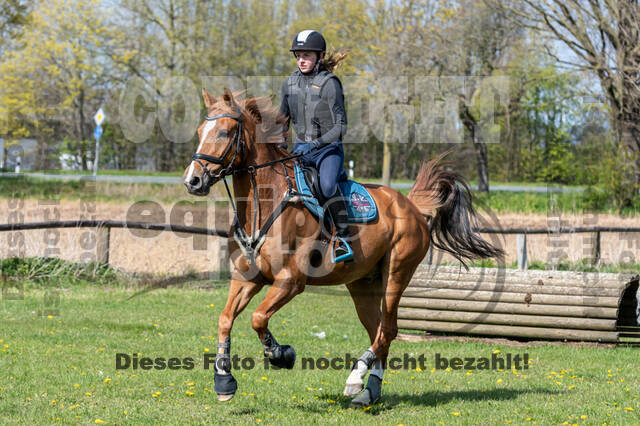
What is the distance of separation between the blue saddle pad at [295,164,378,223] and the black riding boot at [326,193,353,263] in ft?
0.35

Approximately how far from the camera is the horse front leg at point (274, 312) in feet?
18.7

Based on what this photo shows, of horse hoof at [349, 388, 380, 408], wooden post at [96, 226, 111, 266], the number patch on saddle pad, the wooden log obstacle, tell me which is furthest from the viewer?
wooden post at [96, 226, 111, 266]

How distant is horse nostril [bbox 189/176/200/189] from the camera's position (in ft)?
17.2

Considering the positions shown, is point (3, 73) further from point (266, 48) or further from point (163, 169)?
point (266, 48)

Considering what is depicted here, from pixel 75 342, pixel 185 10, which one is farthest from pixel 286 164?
pixel 185 10

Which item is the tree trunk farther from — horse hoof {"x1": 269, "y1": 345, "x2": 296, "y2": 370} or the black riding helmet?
horse hoof {"x1": 269, "y1": 345, "x2": 296, "y2": 370}

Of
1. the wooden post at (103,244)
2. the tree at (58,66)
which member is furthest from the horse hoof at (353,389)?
the tree at (58,66)

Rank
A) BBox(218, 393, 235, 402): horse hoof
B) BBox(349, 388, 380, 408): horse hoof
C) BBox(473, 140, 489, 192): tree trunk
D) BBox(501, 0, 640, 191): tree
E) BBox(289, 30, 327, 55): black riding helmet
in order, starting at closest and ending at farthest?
1. BBox(218, 393, 235, 402): horse hoof
2. BBox(289, 30, 327, 55): black riding helmet
3. BBox(349, 388, 380, 408): horse hoof
4. BBox(501, 0, 640, 191): tree
5. BBox(473, 140, 489, 192): tree trunk

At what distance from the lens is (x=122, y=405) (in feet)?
20.2

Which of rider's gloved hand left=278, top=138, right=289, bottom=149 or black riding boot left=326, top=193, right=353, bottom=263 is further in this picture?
black riding boot left=326, top=193, right=353, bottom=263

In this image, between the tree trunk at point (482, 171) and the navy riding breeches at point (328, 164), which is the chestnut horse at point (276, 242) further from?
the tree trunk at point (482, 171)

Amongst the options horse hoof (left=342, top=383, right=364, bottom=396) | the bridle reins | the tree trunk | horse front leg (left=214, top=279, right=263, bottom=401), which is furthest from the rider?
the tree trunk

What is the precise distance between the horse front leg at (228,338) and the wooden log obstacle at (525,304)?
456 centimetres

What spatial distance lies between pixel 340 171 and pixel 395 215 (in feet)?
3.12
